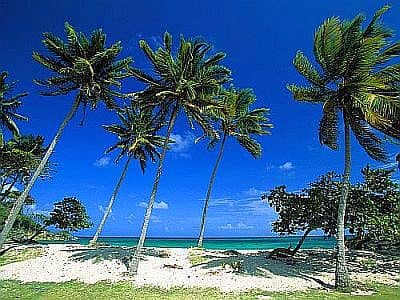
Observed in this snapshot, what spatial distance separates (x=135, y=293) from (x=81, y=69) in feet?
32.4

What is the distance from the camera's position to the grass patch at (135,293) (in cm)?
996

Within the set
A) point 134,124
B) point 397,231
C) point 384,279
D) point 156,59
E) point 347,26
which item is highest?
point 134,124

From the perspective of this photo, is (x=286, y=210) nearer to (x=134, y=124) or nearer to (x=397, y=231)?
(x=397, y=231)

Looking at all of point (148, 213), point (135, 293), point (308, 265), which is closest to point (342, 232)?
point (308, 265)

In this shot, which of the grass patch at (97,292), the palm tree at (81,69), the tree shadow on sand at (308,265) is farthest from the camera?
the palm tree at (81,69)

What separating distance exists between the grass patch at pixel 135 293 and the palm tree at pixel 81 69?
5.14m

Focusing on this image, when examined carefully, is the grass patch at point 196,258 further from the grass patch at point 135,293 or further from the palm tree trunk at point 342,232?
the palm tree trunk at point 342,232

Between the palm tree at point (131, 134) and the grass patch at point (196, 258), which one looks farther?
the palm tree at point (131, 134)

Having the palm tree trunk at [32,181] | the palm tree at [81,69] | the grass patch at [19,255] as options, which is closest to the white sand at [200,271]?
the grass patch at [19,255]

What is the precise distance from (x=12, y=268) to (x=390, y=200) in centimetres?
1665

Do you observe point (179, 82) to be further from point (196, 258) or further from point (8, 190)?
point (8, 190)

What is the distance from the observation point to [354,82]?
38.0 feet

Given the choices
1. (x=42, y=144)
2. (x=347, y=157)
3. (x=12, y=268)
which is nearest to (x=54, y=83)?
(x=12, y=268)

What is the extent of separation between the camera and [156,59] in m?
15.3
